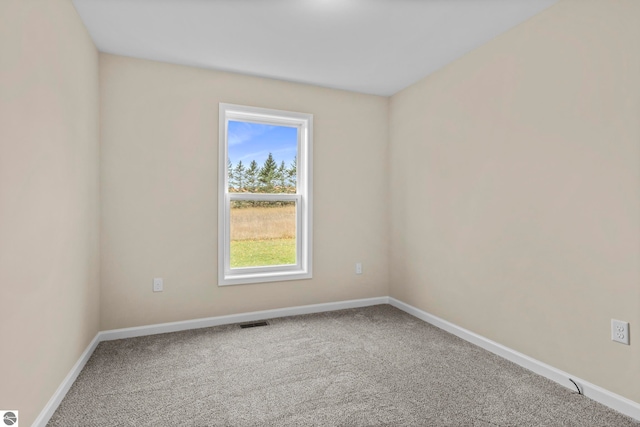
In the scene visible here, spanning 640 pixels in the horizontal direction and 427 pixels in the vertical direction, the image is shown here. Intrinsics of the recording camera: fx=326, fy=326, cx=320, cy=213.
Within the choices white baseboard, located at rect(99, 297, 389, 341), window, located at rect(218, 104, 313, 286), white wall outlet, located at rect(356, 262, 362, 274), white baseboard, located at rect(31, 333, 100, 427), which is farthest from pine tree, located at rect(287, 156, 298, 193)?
white baseboard, located at rect(31, 333, 100, 427)

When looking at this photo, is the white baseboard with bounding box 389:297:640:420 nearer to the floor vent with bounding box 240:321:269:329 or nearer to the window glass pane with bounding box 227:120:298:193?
the floor vent with bounding box 240:321:269:329

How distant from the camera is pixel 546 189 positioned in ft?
7.13

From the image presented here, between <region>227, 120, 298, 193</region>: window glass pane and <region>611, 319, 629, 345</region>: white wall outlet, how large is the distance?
109 inches

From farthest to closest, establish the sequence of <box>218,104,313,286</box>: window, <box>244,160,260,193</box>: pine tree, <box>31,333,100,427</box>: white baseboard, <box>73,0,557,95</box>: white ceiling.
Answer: <box>244,160,260,193</box>: pine tree
<box>218,104,313,286</box>: window
<box>73,0,557,95</box>: white ceiling
<box>31,333,100,427</box>: white baseboard

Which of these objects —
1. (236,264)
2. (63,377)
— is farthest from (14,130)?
(236,264)

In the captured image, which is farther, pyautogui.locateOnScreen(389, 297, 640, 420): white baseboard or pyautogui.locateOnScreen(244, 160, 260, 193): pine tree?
pyautogui.locateOnScreen(244, 160, 260, 193): pine tree

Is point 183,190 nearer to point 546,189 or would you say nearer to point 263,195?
point 263,195

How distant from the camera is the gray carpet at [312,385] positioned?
1.75m

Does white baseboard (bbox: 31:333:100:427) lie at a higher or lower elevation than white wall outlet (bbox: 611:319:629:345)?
lower

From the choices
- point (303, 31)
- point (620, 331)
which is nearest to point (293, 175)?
point (303, 31)

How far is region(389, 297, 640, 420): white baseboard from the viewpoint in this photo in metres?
1.79
